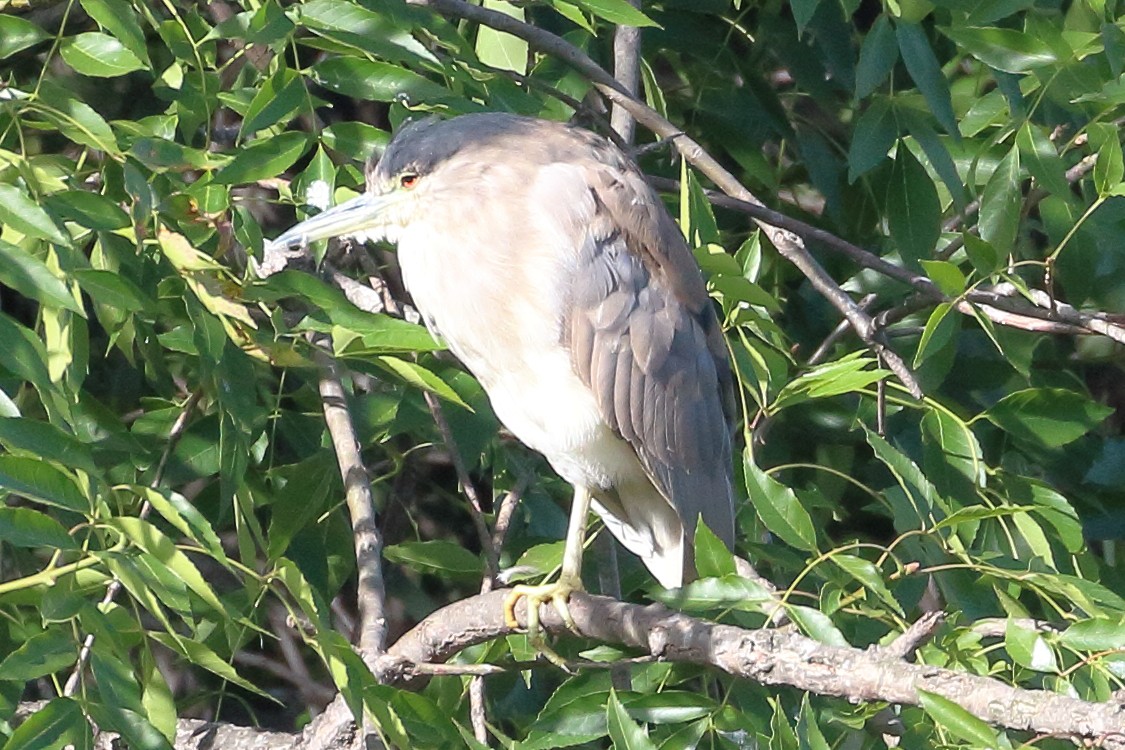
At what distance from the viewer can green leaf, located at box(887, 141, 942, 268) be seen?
104 inches

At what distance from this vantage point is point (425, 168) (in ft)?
8.27

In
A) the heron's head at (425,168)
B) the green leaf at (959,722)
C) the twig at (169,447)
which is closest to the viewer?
the green leaf at (959,722)

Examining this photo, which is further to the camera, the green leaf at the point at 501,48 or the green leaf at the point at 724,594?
the green leaf at the point at 501,48

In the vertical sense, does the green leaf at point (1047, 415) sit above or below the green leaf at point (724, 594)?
below

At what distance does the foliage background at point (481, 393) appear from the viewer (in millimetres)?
1685

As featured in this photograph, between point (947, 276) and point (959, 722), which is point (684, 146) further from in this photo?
point (959, 722)

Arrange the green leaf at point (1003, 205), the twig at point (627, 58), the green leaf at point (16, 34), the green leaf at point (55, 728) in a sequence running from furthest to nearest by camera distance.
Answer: the twig at point (627, 58) < the green leaf at point (1003, 205) < the green leaf at point (16, 34) < the green leaf at point (55, 728)

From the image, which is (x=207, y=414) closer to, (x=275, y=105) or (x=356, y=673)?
(x=275, y=105)

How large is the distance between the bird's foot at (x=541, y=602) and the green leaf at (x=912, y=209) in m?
0.83

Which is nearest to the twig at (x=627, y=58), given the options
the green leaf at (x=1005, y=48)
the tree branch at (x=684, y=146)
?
the tree branch at (x=684, y=146)

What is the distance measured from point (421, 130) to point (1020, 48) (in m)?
0.96

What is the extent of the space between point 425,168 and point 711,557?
0.99 m

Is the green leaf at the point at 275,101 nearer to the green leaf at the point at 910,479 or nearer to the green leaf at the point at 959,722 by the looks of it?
the green leaf at the point at 910,479

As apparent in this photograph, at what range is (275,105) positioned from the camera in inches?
81.9
